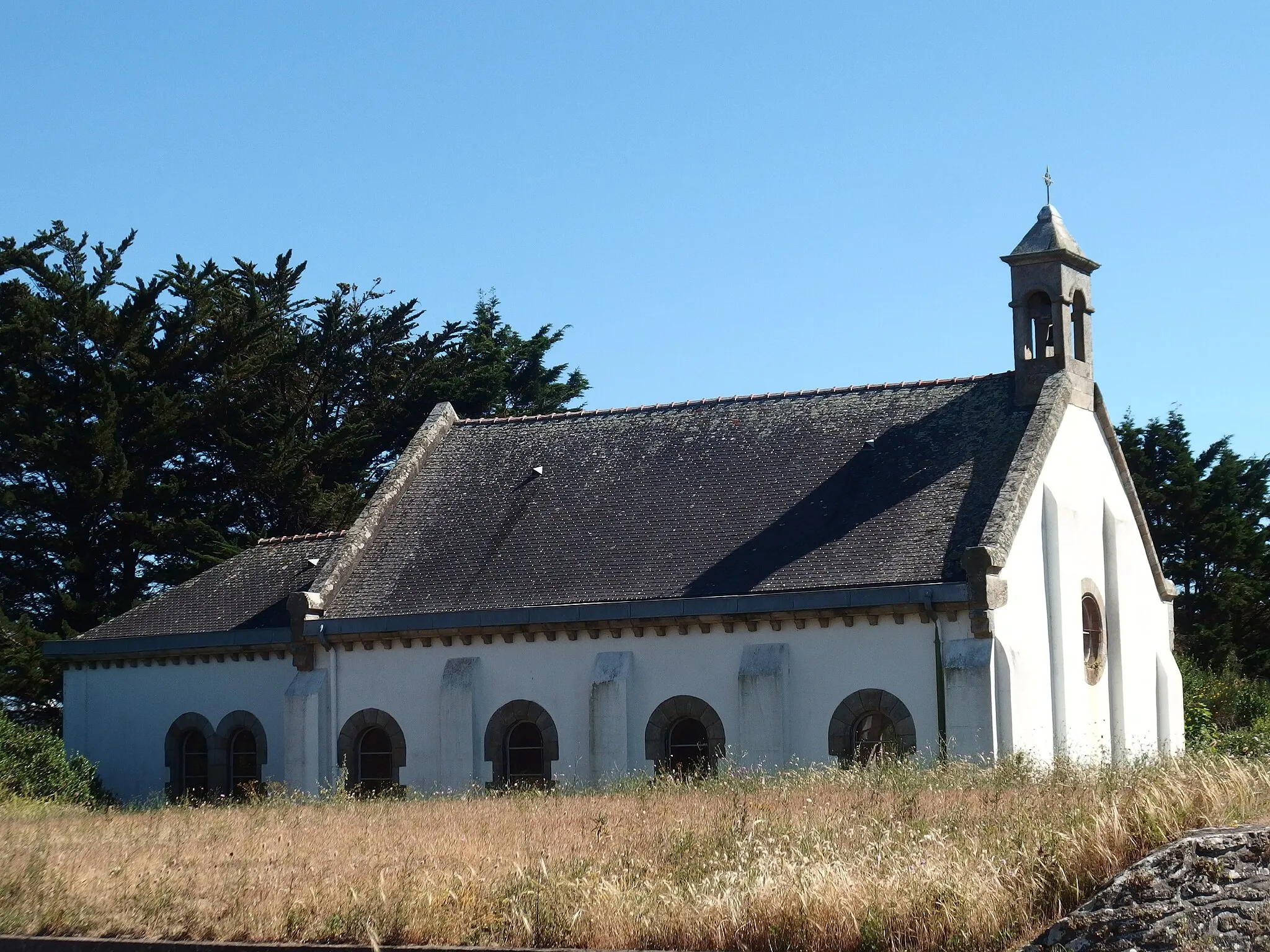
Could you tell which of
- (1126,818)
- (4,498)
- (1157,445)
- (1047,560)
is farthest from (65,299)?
A: (1126,818)

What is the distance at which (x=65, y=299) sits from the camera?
1641 inches

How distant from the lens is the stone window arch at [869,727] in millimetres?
23984

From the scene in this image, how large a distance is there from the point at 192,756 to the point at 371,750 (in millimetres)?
4093

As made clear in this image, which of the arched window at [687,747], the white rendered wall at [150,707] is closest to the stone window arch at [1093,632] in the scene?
the arched window at [687,747]

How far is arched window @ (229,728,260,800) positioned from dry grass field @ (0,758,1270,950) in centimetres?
1007

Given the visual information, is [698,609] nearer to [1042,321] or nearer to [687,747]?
[687,747]

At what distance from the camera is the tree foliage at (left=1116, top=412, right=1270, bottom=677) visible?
43.7 metres

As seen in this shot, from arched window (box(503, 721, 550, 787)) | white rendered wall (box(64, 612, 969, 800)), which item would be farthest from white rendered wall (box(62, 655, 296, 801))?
arched window (box(503, 721, 550, 787))

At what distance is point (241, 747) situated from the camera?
29.3 meters

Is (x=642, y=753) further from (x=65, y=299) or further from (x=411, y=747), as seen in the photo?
(x=65, y=299)

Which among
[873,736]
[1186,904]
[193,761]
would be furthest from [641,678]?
[1186,904]

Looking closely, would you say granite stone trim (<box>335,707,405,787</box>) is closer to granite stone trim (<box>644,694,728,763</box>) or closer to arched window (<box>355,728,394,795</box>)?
arched window (<box>355,728,394,795</box>)

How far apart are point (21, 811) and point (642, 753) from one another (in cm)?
925

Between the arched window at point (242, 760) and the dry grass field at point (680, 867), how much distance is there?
33.1ft
